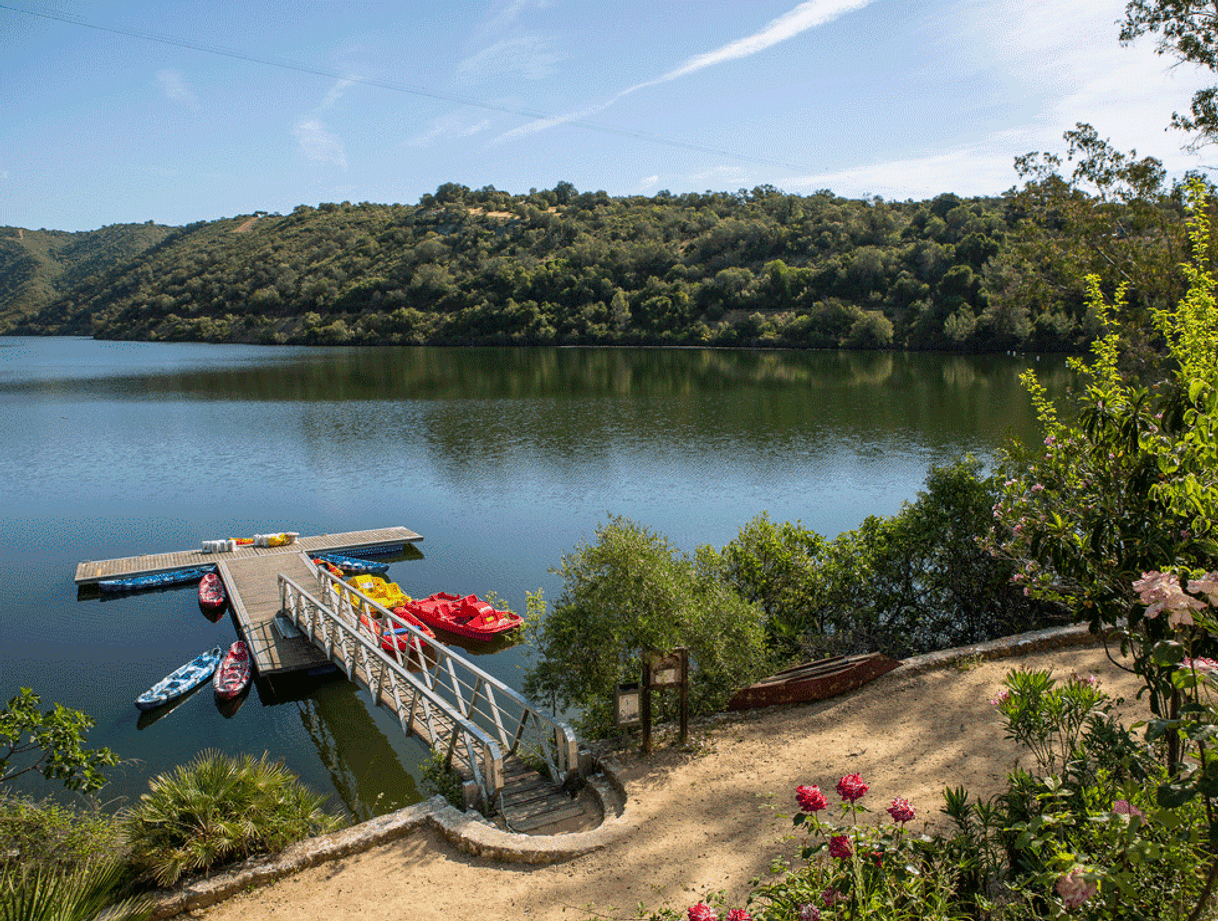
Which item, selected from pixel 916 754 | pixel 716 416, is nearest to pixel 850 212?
pixel 716 416

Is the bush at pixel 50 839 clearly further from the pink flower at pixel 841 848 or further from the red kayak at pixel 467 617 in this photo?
the red kayak at pixel 467 617

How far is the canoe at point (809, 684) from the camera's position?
31.4 ft

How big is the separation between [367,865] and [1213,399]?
722 centimetres

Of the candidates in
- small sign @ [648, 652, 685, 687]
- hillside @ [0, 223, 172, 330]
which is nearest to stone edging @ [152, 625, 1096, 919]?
small sign @ [648, 652, 685, 687]

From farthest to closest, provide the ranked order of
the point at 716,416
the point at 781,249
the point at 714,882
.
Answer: the point at 781,249 → the point at 716,416 → the point at 714,882

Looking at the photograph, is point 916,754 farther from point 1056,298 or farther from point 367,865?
point 1056,298

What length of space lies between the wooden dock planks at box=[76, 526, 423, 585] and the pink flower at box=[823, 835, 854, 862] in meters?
19.7

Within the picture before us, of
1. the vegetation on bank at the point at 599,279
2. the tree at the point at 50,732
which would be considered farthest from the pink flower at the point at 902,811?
the vegetation on bank at the point at 599,279

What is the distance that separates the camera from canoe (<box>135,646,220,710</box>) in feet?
46.1

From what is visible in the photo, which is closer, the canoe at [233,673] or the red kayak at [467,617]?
the canoe at [233,673]

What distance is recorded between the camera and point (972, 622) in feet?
41.7

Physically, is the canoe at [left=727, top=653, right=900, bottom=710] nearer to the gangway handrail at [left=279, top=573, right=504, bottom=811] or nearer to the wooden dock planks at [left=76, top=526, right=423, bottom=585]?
the gangway handrail at [left=279, top=573, right=504, bottom=811]

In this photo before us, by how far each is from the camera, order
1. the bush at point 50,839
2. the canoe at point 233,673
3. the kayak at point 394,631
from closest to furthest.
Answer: the bush at point 50,839
the kayak at point 394,631
the canoe at point 233,673

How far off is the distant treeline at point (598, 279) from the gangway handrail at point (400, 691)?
50.5 metres
